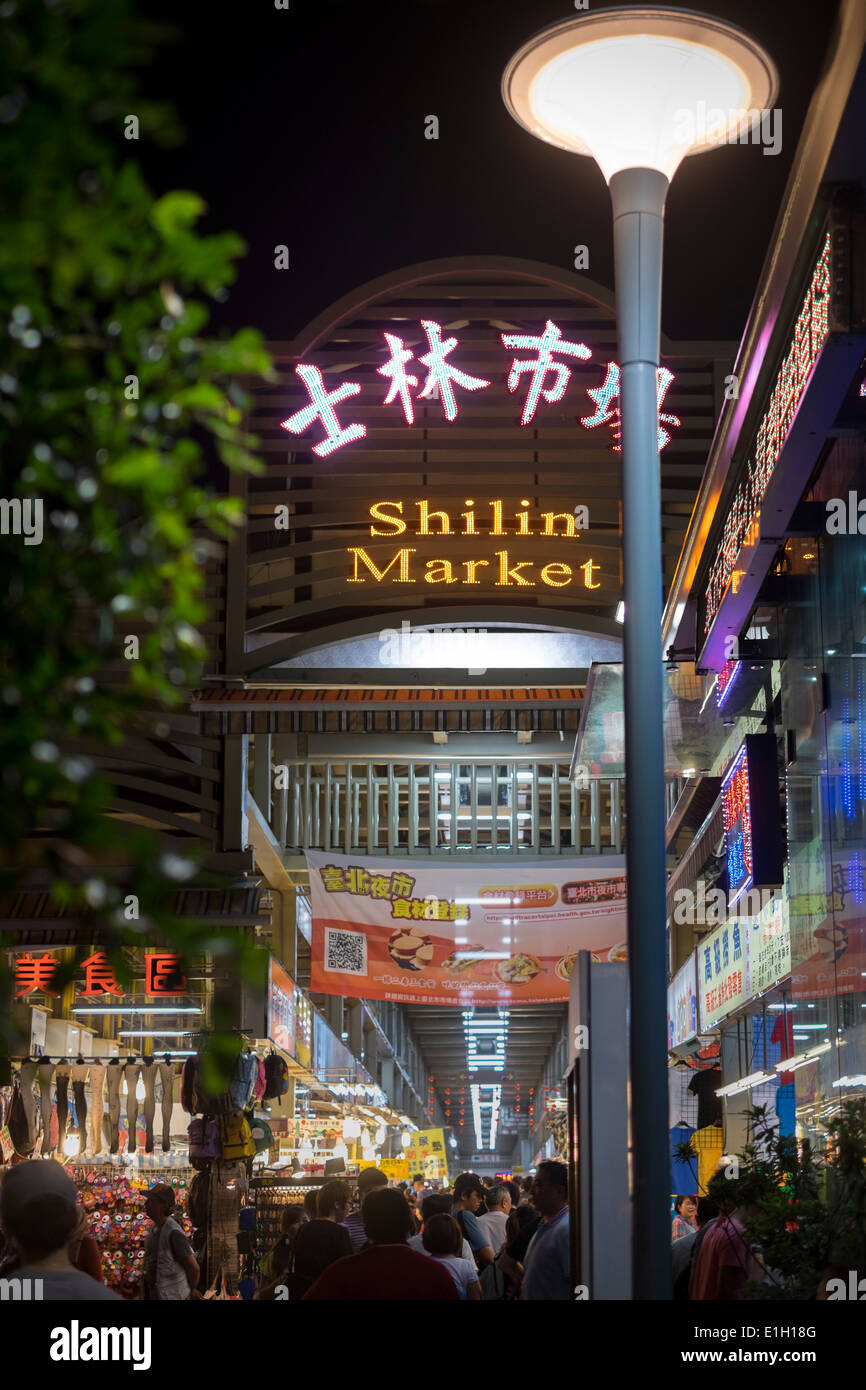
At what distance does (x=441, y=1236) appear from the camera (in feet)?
22.3

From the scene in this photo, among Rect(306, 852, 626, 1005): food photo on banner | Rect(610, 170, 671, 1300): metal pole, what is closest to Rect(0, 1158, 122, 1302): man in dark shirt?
Rect(610, 170, 671, 1300): metal pole

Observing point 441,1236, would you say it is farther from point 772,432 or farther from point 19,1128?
point 19,1128

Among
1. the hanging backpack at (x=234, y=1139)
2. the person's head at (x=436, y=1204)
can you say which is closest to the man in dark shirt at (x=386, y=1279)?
the person's head at (x=436, y=1204)

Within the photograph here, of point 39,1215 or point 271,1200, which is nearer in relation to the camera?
point 39,1215

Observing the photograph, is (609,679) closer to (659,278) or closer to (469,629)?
(469,629)

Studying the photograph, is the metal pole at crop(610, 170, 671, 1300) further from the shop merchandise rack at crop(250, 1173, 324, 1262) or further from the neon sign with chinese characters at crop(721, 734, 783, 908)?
the shop merchandise rack at crop(250, 1173, 324, 1262)

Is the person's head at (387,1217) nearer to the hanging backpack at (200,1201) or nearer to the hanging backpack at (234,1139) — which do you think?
the hanging backpack at (234,1139)

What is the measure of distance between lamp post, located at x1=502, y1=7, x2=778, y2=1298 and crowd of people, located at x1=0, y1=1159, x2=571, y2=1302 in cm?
101

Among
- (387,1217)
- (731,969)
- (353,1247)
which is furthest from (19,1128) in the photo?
(387,1217)

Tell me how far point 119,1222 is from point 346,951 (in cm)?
265

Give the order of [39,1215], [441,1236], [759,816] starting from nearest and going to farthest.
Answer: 1. [39,1215]
2. [441,1236]
3. [759,816]

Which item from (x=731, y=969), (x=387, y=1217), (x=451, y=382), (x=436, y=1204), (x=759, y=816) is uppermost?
(x=451, y=382)

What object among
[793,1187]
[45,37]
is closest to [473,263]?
[793,1187]

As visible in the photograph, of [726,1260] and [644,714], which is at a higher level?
[644,714]
